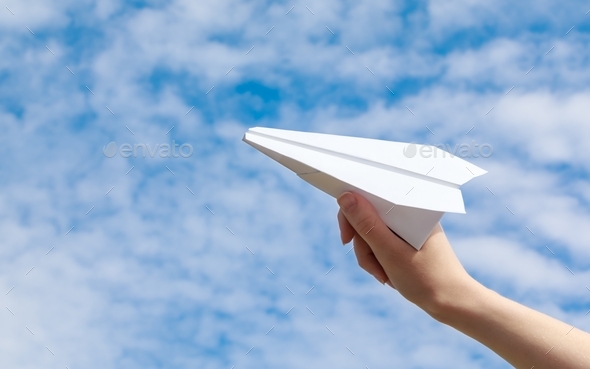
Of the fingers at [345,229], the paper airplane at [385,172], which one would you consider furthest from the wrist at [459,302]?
the fingers at [345,229]

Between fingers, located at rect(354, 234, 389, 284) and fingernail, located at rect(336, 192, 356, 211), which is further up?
fingernail, located at rect(336, 192, 356, 211)

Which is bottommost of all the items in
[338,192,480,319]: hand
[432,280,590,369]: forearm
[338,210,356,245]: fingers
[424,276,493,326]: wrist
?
[432,280,590,369]: forearm

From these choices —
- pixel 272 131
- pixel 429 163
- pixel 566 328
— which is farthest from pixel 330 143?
pixel 566 328

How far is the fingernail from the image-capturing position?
217cm

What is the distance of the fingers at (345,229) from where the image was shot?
2.35m

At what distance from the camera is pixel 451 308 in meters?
2.15

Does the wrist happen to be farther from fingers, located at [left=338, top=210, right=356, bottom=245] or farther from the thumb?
fingers, located at [left=338, top=210, right=356, bottom=245]

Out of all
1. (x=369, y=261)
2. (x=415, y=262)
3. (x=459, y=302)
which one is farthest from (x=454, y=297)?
(x=369, y=261)

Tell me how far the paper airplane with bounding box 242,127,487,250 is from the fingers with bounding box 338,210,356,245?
0.11 meters

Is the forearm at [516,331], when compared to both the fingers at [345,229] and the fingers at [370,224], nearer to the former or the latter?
the fingers at [370,224]

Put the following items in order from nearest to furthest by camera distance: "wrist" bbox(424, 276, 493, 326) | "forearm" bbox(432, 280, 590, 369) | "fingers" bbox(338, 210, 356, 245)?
1. "forearm" bbox(432, 280, 590, 369)
2. "wrist" bbox(424, 276, 493, 326)
3. "fingers" bbox(338, 210, 356, 245)

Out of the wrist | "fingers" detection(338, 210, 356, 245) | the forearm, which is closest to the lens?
the forearm

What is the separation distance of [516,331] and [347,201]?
2.71ft

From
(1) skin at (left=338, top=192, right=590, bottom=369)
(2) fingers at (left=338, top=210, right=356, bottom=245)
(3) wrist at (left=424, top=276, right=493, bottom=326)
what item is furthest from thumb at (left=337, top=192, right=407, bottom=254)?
(3) wrist at (left=424, top=276, right=493, bottom=326)
